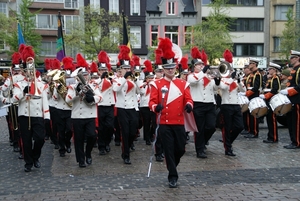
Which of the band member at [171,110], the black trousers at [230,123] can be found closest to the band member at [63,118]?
the band member at [171,110]

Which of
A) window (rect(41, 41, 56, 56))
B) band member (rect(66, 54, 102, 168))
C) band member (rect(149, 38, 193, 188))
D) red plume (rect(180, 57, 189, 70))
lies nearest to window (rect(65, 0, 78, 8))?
window (rect(41, 41, 56, 56))

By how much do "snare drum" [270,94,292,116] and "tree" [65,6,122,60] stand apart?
90.0 ft

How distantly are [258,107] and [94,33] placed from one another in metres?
27.4

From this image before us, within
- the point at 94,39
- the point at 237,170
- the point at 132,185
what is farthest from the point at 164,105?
the point at 94,39

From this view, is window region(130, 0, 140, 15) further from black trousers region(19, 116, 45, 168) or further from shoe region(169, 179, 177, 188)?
shoe region(169, 179, 177, 188)

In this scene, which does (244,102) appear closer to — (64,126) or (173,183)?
(64,126)

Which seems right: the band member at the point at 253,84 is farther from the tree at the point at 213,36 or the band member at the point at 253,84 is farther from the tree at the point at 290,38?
the tree at the point at 290,38

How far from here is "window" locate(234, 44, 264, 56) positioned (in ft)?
161

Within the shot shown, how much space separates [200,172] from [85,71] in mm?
3370

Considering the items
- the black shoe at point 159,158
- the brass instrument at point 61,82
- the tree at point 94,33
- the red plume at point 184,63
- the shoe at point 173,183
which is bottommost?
the black shoe at point 159,158

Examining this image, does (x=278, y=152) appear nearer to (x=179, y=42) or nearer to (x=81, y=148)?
(x=81, y=148)

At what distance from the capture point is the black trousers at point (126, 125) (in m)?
9.79

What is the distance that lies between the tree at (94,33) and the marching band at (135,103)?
25.7 meters

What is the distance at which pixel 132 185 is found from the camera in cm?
776
